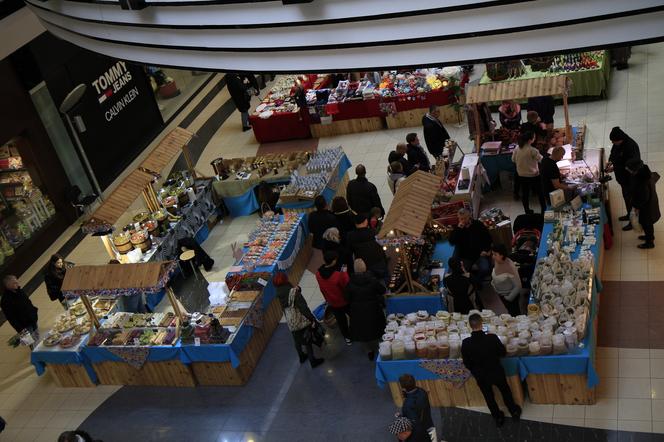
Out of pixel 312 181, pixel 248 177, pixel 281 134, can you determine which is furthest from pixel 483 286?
pixel 281 134

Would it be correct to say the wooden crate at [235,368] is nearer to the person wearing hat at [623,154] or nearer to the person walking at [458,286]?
the person walking at [458,286]

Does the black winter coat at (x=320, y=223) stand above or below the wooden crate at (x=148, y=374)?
above

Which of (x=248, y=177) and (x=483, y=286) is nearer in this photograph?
(x=483, y=286)

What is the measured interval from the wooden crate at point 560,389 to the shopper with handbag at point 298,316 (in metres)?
2.90

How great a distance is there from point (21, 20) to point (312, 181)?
266 inches

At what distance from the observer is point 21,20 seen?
15195mm

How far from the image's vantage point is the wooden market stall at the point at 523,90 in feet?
41.8

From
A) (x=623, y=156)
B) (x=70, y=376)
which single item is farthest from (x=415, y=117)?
(x=70, y=376)

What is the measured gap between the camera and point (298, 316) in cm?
990

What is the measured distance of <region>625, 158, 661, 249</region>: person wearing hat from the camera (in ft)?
33.7

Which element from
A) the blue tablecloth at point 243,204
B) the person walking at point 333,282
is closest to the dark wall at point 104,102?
the blue tablecloth at point 243,204

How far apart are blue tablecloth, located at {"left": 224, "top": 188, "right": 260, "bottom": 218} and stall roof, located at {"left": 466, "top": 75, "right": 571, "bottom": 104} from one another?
4597 mm

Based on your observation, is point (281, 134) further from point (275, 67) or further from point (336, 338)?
point (275, 67)

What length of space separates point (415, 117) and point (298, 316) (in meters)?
8.66
